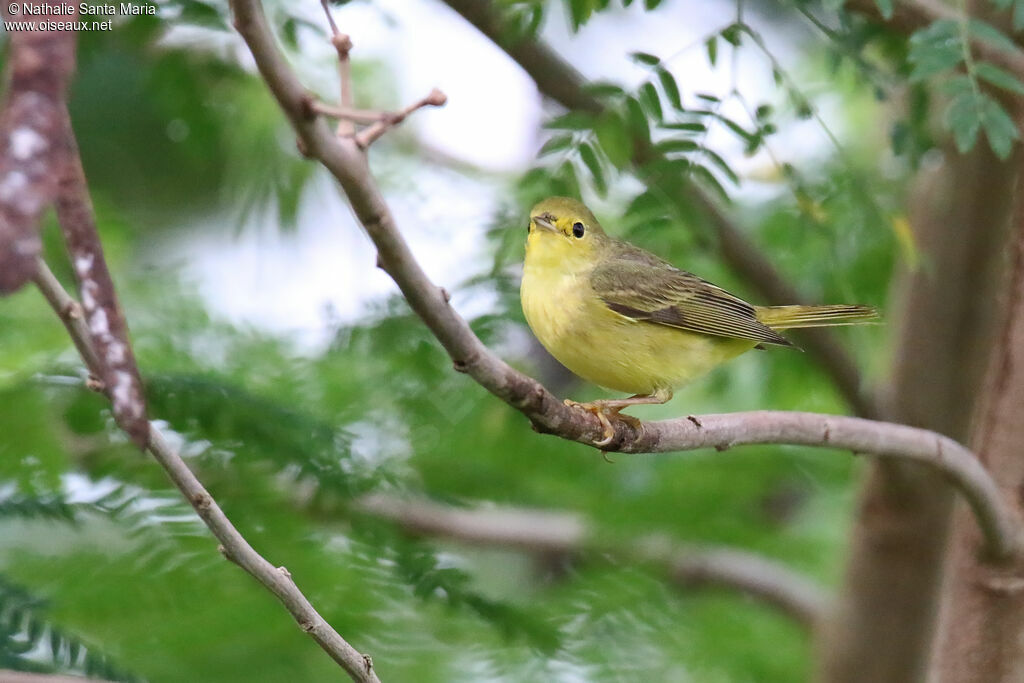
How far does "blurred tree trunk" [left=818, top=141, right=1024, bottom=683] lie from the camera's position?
4.26 meters

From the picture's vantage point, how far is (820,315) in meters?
3.64

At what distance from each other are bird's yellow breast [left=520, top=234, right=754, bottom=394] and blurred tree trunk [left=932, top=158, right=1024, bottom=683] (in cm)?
79

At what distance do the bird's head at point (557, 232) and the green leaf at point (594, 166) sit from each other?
0.16m

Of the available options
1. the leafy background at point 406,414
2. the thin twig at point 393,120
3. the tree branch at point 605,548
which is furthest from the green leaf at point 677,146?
the thin twig at point 393,120

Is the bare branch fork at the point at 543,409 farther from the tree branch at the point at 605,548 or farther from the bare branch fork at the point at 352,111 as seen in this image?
the tree branch at the point at 605,548

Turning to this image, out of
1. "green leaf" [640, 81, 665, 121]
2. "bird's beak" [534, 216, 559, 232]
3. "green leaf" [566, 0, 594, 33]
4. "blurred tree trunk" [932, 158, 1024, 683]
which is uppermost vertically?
"green leaf" [566, 0, 594, 33]

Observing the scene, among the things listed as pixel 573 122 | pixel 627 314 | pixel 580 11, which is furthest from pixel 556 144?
A: pixel 627 314

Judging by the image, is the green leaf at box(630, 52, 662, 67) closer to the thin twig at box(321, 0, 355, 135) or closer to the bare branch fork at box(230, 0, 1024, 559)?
the bare branch fork at box(230, 0, 1024, 559)

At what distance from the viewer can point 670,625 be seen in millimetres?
3930

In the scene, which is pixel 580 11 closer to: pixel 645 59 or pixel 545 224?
pixel 645 59

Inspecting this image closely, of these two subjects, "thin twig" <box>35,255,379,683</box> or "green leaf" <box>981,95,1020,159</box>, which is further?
"green leaf" <box>981,95,1020,159</box>

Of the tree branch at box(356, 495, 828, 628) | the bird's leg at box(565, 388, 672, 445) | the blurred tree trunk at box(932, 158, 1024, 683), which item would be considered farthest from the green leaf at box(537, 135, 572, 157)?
the tree branch at box(356, 495, 828, 628)

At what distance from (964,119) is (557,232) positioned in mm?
1232

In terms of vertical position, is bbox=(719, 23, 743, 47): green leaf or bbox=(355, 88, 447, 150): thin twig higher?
bbox=(719, 23, 743, 47): green leaf
